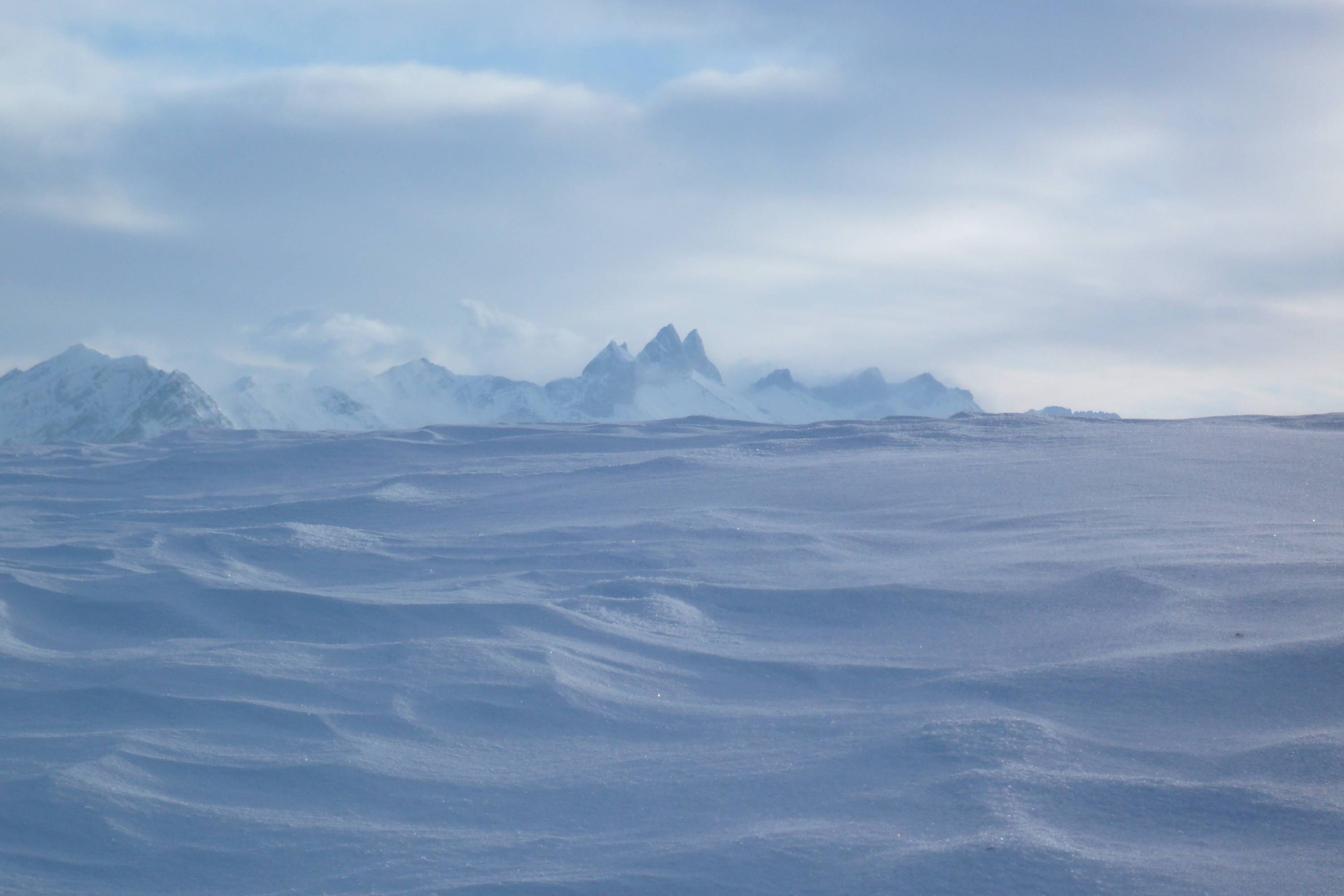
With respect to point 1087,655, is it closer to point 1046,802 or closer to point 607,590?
point 1046,802

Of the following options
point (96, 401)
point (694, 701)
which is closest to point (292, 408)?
point (96, 401)

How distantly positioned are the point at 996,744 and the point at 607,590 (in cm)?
242

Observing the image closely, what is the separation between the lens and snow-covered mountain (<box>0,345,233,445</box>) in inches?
4614

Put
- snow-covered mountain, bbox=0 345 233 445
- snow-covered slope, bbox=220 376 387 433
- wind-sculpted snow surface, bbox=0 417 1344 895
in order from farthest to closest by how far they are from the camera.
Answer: snow-covered slope, bbox=220 376 387 433 < snow-covered mountain, bbox=0 345 233 445 < wind-sculpted snow surface, bbox=0 417 1344 895

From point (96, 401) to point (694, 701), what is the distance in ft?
477

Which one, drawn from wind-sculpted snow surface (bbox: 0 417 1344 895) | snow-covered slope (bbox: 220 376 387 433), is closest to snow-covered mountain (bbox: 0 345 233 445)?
snow-covered slope (bbox: 220 376 387 433)

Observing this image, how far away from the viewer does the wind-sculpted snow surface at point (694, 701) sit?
2543mm

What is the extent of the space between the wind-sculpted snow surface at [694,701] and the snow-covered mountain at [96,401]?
4564 inches

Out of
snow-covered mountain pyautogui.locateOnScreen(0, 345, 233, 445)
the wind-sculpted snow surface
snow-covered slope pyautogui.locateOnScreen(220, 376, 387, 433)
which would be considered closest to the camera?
the wind-sculpted snow surface

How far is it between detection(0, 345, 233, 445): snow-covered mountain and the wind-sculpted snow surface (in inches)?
4564

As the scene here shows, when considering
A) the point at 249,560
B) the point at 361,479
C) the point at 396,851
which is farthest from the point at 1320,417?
the point at 396,851

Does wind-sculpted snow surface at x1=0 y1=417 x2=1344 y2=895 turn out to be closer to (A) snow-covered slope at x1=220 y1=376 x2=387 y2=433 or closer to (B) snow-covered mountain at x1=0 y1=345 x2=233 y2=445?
(B) snow-covered mountain at x1=0 y1=345 x2=233 y2=445

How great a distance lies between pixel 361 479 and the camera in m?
9.43

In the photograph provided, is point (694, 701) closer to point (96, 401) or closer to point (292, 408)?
point (96, 401)
